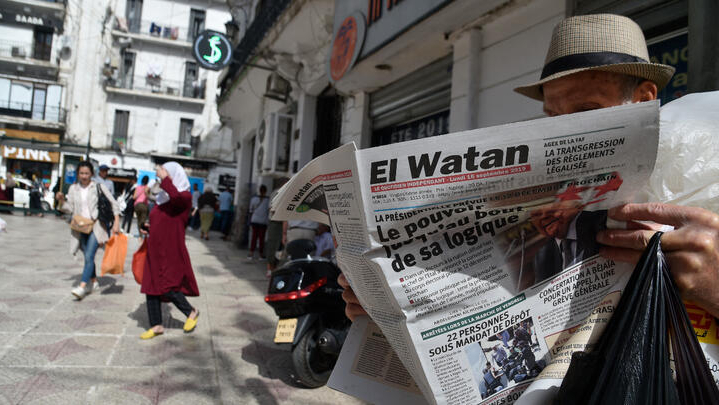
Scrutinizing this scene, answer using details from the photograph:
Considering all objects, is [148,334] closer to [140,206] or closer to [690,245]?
[690,245]

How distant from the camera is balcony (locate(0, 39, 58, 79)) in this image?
27.1 m

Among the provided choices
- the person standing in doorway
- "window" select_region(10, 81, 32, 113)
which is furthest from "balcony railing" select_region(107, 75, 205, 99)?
the person standing in doorway

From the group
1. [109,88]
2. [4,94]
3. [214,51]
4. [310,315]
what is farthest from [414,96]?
[4,94]

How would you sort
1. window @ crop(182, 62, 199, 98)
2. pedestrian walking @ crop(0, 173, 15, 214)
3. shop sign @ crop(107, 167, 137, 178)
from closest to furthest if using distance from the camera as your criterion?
1. pedestrian walking @ crop(0, 173, 15, 214)
2. shop sign @ crop(107, 167, 137, 178)
3. window @ crop(182, 62, 199, 98)

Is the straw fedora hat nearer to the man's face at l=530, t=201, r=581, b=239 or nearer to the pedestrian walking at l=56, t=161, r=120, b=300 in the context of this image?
the man's face at l=530, t=201, r=581, b=239

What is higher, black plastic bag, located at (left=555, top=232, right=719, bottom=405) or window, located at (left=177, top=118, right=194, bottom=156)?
window, located at (left=177, top=118, right=194, bottom=156)

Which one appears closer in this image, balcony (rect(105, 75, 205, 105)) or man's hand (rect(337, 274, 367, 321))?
man's hand (rect(337, 274, 367, 321))

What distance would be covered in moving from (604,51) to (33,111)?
34.2 m

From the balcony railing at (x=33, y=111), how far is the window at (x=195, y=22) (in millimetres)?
9829

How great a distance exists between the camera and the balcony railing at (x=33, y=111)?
27.2 meters

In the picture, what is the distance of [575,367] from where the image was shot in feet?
2.30

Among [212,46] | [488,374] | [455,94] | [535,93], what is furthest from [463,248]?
[212,46]

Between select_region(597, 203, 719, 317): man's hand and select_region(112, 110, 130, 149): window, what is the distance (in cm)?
3268

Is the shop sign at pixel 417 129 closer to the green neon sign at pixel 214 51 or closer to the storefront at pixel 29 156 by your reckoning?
the green neon sign at pixel 214 51
